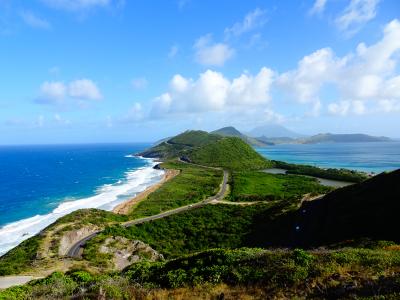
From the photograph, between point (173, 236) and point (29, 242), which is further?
point (173, 236)

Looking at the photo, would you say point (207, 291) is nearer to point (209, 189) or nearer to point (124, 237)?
point (124, 237)

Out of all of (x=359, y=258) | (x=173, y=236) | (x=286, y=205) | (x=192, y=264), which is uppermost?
(x=359, y=258)

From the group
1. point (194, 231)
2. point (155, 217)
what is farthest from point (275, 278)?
point (155, 217)

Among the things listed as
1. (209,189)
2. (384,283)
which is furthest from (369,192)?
(209,189)

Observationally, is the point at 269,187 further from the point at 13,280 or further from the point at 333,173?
the point at 13,280

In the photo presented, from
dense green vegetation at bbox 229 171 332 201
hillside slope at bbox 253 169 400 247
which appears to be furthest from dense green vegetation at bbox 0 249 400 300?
dense green vegetation at bbox 229 171 332 201

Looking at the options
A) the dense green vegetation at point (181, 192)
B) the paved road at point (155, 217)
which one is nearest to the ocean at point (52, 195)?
the dense green vegetation at point (181, 192)
